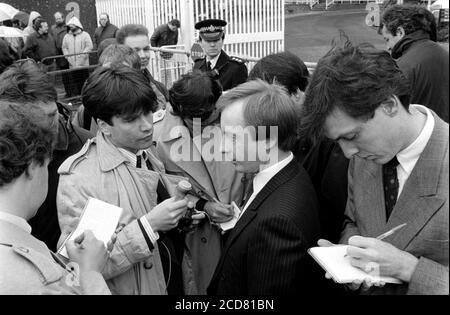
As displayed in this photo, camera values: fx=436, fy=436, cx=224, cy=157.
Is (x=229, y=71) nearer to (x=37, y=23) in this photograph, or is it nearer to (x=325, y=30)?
(x=325, y=30)

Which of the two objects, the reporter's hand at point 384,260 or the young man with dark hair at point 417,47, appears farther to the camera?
the young man with dark hair at point 417,47

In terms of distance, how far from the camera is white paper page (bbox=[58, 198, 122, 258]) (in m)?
1.78

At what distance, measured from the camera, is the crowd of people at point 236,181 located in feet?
4.60

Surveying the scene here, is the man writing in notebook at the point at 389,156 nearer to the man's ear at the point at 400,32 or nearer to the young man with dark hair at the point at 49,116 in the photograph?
the young man with dark hair at the point at 49,116

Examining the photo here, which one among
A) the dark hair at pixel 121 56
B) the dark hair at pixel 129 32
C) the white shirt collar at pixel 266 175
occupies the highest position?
the dark hair at pixel 129 32

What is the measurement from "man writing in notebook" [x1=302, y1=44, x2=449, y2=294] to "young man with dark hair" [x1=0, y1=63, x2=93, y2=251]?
4.42 ft

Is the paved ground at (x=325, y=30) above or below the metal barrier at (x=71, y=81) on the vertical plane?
above

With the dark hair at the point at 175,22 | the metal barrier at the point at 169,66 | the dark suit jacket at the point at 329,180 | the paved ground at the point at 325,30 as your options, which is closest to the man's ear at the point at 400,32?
the paved ground at the point at 325,30

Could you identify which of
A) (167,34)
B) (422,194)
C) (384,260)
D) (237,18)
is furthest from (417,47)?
(167,34)

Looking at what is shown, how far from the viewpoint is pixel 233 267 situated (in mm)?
1765

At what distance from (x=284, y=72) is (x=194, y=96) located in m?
0.56

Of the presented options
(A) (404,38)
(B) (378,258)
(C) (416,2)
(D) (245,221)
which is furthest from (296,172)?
(C) (416,2)

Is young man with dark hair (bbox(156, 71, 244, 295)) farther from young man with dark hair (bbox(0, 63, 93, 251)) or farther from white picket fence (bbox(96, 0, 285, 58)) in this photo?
white picket fence (bbox(96, 0, 285, 58))

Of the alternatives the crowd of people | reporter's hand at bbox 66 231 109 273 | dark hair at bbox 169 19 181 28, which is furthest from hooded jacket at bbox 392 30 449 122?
dark hair at bbox 169 19 181 28
